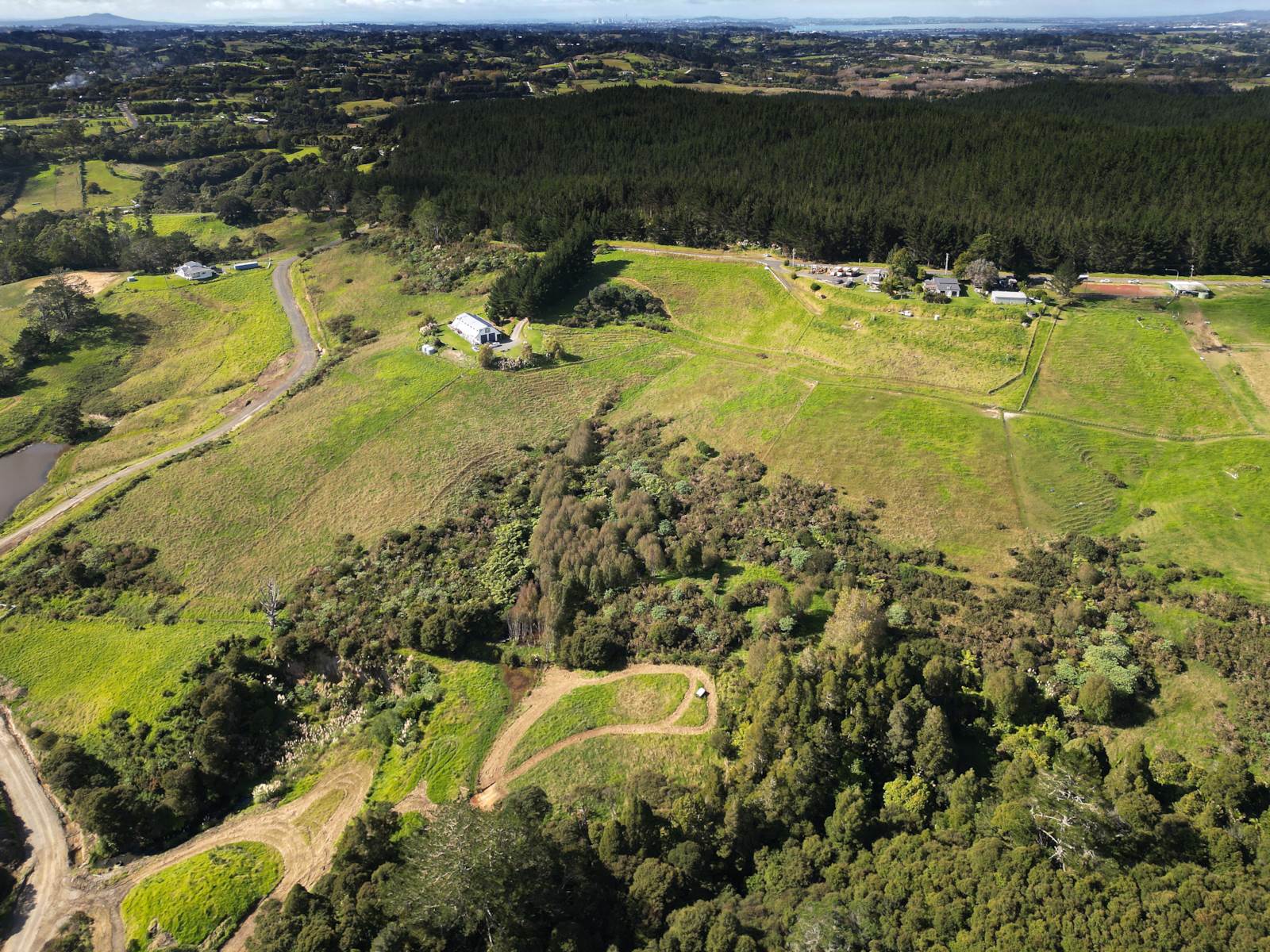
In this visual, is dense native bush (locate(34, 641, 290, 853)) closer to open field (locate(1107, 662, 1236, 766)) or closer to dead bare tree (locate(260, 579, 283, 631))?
dead bare tree (locate(260, 579, 283, 631))

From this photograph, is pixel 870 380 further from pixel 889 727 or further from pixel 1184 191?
pixel 1184 191

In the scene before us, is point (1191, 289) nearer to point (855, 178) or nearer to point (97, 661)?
point (855, 178)

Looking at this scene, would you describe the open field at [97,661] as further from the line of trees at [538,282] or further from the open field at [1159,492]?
the open field at [1159,492]

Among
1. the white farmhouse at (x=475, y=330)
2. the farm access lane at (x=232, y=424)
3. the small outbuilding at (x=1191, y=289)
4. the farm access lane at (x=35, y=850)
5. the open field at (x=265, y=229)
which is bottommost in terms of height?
the farm access lane at (x=35, y=850)

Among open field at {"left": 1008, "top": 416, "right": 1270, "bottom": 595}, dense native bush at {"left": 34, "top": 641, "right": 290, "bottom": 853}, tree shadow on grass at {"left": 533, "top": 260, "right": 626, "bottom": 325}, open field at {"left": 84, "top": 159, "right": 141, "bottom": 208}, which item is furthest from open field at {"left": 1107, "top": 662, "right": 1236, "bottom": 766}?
open field at {"left": 84, "top": 159, "right": 141, "bottom": 208}


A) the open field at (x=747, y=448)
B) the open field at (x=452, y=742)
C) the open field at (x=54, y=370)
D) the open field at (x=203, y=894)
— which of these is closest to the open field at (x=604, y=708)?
the open field at (x=452, y=742)
